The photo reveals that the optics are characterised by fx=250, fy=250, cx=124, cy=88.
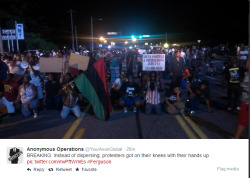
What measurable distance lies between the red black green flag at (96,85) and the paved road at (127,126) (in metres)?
0.45

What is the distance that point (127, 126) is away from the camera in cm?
571

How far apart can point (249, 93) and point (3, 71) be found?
618 cm

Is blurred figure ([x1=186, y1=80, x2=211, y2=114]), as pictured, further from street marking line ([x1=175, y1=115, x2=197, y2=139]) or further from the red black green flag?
the red black green flag

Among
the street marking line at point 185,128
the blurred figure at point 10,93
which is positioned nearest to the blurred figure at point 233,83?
the street marking line at point 185,128

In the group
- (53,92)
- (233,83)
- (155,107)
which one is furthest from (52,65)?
(233,83)

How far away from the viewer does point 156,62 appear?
29.4ft

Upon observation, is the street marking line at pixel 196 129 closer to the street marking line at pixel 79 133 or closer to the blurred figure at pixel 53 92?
the street marking line at pixel 79 133

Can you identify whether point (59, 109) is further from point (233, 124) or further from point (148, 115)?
point (233, 124)

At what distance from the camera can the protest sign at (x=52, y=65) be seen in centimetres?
738

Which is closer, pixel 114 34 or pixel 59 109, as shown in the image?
pixel 59 109

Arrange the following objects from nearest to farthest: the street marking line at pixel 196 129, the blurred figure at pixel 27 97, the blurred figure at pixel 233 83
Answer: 1. the street marking line at pixel 196 129
2. the blurred figure at pixel 27 97
3. the blurred figure at pixel 233 83

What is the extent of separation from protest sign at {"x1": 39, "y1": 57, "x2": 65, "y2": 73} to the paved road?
4.33 feet
